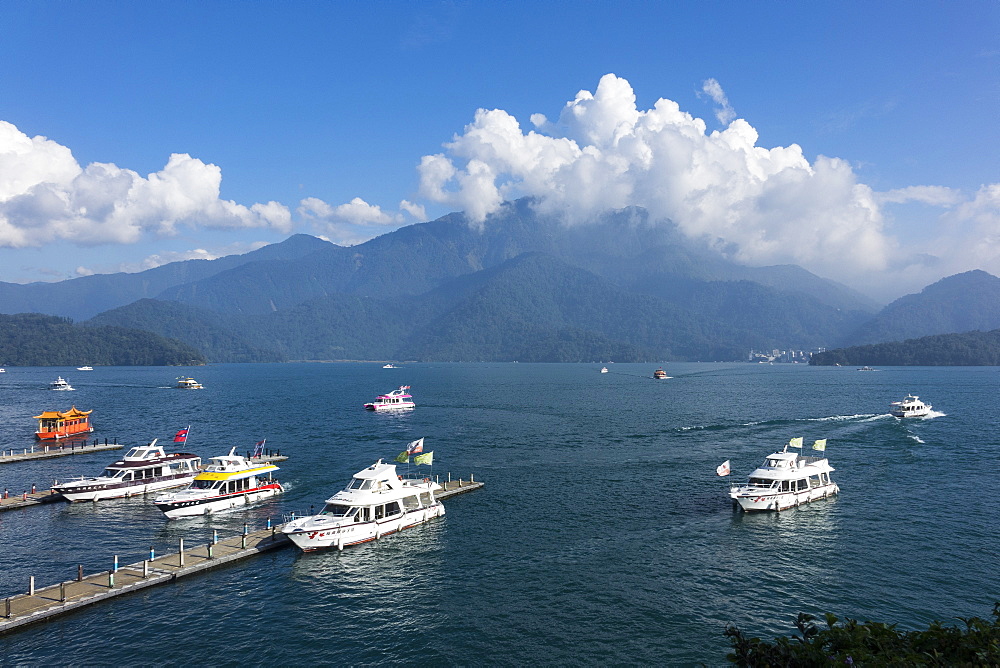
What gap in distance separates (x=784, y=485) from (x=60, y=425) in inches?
5266

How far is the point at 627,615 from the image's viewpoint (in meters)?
40.4

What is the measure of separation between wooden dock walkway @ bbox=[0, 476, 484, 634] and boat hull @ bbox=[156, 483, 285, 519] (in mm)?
10379

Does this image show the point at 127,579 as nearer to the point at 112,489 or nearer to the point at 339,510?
the point at 339,510

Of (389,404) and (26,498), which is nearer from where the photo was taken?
(26,498)

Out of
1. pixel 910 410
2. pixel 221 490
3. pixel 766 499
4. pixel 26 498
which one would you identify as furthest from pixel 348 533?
pixel 910 410

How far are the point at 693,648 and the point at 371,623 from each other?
828 inches

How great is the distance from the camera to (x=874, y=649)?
20906mm

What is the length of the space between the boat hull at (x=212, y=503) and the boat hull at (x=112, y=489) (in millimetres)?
10216

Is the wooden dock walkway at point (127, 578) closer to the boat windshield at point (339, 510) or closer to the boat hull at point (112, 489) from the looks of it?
the boat windshield at point (339, 510)

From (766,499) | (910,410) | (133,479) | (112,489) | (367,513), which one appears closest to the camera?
(367,513)

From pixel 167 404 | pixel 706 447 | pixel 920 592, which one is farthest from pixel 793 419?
pixel 167 404

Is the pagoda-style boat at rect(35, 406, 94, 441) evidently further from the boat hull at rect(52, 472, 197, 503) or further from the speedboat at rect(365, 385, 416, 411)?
the speedboat at rect(365, 385, 416, 411)

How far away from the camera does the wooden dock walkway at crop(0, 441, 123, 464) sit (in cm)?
9631

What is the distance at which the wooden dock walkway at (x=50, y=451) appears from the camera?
316ft
